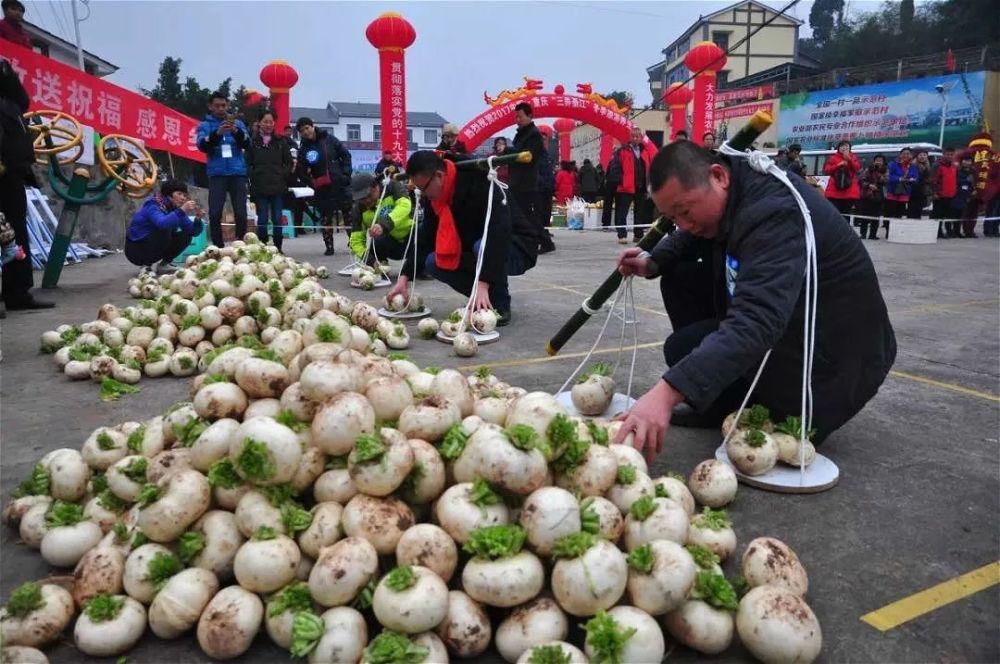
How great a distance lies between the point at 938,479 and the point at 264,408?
2814mm

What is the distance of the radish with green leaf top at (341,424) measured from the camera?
225cm

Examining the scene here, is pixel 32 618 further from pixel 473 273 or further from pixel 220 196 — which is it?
pixel 220 196

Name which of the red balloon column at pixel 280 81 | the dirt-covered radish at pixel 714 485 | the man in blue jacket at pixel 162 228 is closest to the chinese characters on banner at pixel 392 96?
the red balloon column at pixel 280 81

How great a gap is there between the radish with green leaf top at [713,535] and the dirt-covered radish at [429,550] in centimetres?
78

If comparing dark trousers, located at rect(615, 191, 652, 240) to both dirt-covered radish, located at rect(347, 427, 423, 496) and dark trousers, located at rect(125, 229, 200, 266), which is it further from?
dirt-covered radish, located at rect(347, 427, 423, 496)

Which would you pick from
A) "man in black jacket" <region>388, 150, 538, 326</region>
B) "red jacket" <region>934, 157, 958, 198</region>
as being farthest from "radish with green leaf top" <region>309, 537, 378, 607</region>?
"red jacket" <region>934, 157, 958, 198</region>

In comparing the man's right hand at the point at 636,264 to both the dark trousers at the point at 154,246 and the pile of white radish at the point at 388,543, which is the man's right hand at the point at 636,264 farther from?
the dark trousers at the point at 154,246

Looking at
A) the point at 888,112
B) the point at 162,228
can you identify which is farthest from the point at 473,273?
the point at 888,112

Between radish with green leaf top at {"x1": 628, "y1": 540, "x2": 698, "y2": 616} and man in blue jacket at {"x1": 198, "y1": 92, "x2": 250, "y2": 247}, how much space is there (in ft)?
30.5

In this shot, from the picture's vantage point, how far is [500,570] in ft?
6.47

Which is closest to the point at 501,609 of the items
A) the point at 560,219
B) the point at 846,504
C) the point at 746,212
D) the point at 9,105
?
the point at 846,504

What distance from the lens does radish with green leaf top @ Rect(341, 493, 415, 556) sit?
2102 mm

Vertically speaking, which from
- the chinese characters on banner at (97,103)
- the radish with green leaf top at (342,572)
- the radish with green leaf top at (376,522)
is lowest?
the radish with green leaf top at (342,572)

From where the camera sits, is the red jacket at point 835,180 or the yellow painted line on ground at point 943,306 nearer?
the yellow painted line on ground at point 943,306
